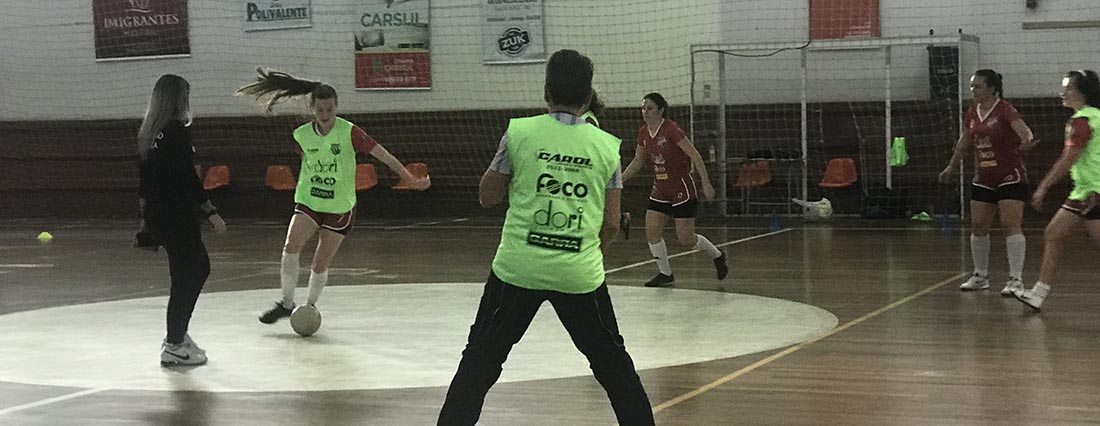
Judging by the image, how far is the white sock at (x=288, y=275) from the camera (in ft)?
31.3

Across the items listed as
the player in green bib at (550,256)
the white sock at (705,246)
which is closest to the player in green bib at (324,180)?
the white sock at (705,246)

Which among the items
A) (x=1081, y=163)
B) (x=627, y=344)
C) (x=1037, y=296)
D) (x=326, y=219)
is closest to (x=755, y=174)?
(x=1037, y=296)

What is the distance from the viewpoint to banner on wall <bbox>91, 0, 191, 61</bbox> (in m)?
24.0

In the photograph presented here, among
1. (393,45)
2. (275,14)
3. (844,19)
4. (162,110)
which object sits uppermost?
(275,14)

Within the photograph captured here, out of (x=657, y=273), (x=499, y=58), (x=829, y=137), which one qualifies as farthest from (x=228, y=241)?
(x=829, y=137)

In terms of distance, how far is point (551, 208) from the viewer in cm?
480

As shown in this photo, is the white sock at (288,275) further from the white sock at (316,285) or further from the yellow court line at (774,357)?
the yellow court line at (774,357)

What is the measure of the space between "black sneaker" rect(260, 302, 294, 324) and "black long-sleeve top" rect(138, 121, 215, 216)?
69.3 inches

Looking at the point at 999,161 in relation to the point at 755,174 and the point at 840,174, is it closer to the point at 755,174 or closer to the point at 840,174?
the point at 840,174

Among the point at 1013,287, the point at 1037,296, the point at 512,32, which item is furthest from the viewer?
the point at 512,32

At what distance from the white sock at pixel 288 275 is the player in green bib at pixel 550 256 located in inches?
194

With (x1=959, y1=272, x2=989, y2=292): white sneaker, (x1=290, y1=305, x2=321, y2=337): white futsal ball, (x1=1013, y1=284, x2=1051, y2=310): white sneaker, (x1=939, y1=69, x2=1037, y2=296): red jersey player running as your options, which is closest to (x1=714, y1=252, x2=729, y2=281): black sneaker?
(x1=959, y1=272, x2=989, y2=292): white sneaker

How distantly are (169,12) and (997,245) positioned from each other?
15.5m

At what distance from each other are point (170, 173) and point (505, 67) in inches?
571
